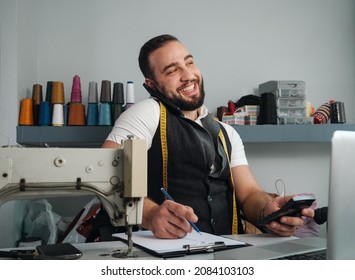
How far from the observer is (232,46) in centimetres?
265

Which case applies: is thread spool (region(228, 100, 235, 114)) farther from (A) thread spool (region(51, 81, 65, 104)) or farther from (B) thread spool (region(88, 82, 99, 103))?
(A) thread spool (region(51, 81, 65, 104))

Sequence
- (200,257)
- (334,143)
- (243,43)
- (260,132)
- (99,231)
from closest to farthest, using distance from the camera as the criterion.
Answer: (334,143) < (200,257) < (99,231) < (260,132) < (243,43)

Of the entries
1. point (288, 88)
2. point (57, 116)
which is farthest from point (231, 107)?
point (57, 116)

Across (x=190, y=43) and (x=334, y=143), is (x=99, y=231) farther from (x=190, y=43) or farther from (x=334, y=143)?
(x=190, y=43)

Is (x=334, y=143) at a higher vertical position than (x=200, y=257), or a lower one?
higher

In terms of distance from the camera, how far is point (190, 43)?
2.61 metres

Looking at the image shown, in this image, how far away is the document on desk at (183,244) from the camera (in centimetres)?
85

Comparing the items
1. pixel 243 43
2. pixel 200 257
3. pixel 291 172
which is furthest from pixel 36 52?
pixel 200 257

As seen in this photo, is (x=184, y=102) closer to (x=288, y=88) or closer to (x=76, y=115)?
(x=76, y=115)

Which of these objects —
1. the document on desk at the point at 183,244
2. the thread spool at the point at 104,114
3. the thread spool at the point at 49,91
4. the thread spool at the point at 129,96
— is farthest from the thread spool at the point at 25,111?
the document on desk at the point at 183,244

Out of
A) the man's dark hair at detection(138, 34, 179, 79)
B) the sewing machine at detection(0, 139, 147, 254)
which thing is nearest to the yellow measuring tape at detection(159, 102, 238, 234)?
the man's dark hair at detection(138, 34, 179, 79)

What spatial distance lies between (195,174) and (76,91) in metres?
1.19
